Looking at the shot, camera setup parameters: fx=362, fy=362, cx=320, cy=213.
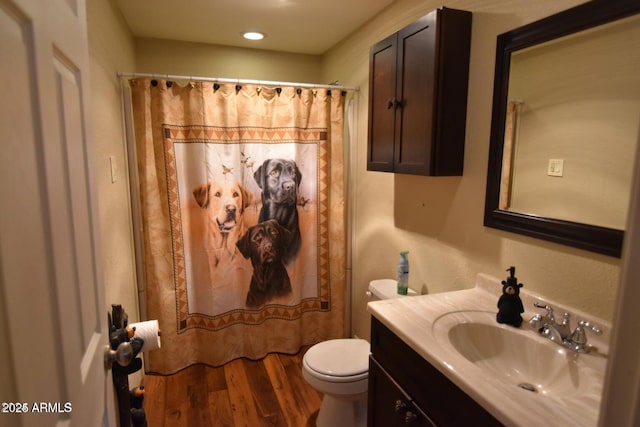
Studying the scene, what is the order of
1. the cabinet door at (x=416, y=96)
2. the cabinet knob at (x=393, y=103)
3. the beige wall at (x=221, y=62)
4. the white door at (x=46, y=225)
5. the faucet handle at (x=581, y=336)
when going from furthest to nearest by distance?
1. the beige wall at (x=221, y=62)
2. the cabinet knob at (x=393, y=103)
3. the cabinet door at (x=416, y=96)
4. the faucet handle at (x=581, y=336)
5. the white door at (x=46, y=225)

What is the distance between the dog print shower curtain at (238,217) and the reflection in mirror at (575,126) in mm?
1449

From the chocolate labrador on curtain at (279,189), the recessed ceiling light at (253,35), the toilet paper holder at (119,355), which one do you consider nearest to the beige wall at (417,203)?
the recessed ceiling light at (253,35)

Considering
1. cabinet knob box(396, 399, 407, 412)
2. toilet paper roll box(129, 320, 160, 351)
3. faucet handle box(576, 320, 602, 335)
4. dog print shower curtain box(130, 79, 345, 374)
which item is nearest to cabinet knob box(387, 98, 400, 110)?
dog print shower curtain box(130, 79, 345, 374)

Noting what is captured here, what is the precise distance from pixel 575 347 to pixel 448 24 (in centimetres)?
126

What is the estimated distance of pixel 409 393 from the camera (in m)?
1.21

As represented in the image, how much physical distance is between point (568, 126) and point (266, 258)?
1.95 meters

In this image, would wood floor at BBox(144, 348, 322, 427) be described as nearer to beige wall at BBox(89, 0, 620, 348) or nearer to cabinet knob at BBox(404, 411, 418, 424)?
beige wall at BBox(89, 0, 620, 348)

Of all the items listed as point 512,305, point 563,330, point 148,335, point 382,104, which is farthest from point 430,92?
point 148,335

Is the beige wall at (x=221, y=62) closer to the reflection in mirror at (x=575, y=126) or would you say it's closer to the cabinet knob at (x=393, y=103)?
the cabinet knob at (x=393, y=103)

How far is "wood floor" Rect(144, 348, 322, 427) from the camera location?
2.04 meters

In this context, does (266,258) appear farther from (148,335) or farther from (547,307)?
(547,307)

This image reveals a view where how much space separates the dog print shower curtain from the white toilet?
734 mm

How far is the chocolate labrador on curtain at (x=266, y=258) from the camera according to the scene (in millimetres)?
2555

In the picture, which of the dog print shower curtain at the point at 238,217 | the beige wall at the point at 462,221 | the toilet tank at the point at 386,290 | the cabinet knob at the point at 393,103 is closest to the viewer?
the beige wall at the point at 462,221
